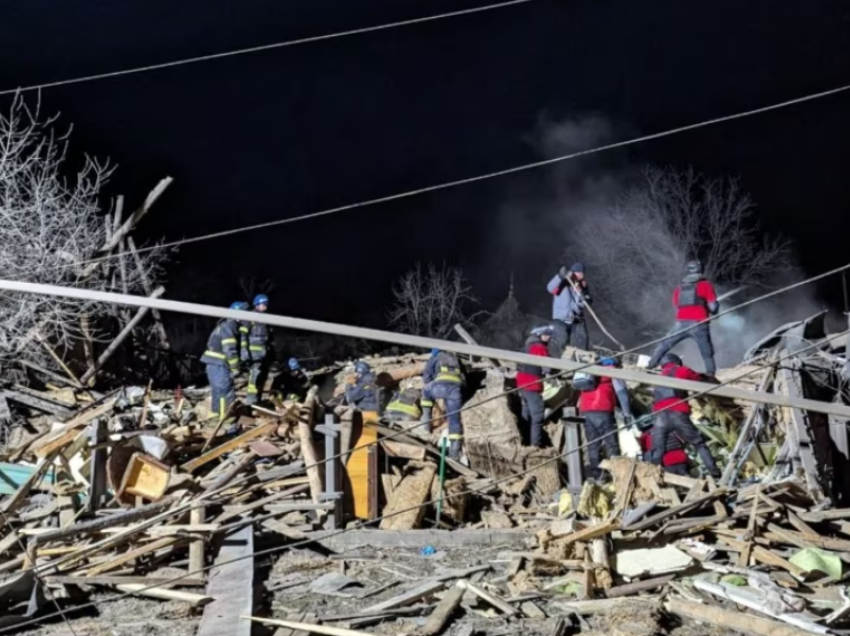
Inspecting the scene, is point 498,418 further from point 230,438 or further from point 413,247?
point 413,247

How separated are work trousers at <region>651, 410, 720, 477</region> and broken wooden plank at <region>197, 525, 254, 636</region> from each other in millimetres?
5474

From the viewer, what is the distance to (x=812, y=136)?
35.3m

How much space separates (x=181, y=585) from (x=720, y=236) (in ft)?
92.5

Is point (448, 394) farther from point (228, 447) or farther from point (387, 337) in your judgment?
point (387, 337)

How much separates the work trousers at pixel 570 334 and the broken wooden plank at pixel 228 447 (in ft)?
19.0

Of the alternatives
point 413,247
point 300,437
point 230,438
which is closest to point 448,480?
point 300,437

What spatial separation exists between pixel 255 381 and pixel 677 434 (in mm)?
7118

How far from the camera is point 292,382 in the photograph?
1739 cm

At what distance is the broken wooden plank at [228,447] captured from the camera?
11203 mm

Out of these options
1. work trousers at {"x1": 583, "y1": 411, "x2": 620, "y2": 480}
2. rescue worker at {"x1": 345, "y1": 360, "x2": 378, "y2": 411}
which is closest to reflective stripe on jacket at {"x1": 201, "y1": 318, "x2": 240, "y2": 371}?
rescue worker at {"x1": 345, "y1": 360, "x2": 378, "y2": 411}

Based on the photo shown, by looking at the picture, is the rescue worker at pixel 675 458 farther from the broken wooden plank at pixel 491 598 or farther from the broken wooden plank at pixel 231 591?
the broken wooden plank at pixel 231 591

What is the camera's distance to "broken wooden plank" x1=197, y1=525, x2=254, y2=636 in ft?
23.9

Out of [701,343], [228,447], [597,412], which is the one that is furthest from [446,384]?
[701,343]

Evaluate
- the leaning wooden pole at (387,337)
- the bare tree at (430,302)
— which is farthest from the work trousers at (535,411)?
the bare tree at (430,302)
